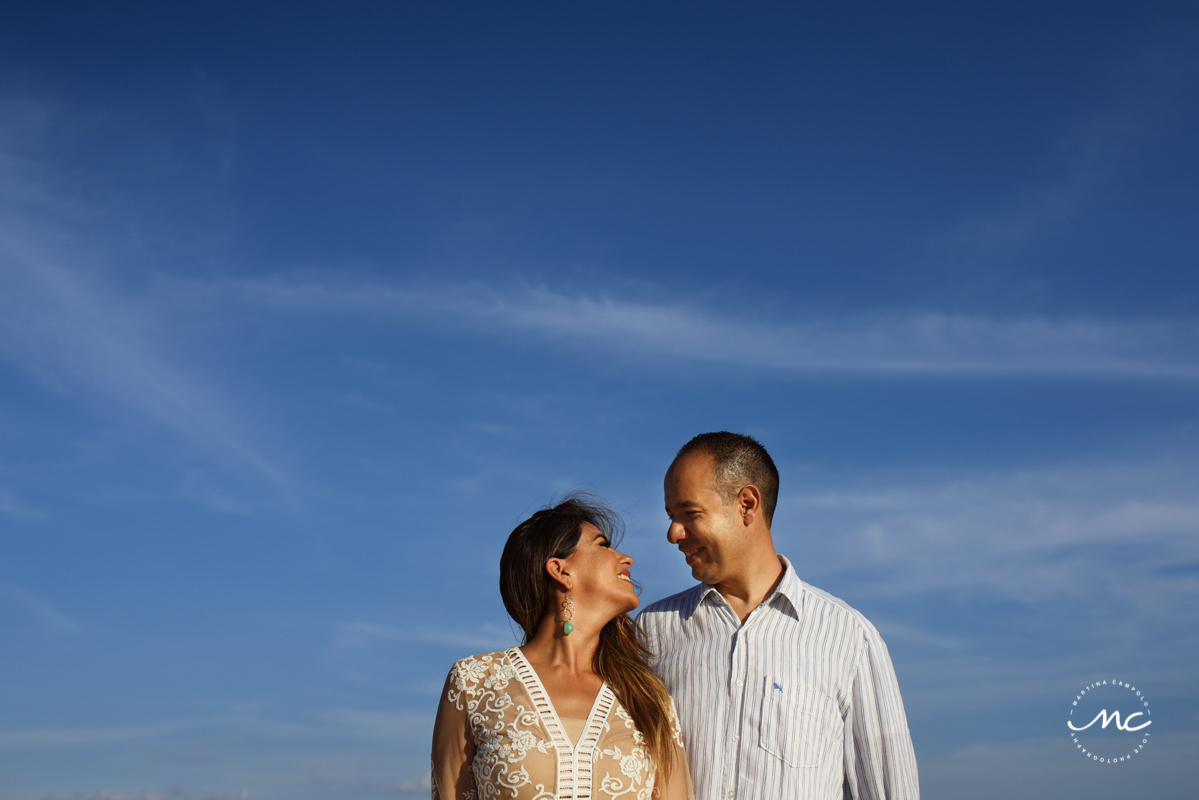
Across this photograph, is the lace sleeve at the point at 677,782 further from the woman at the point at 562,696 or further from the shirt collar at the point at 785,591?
the shirt collar at the point at 785,591

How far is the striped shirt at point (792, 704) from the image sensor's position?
5375 millimetres

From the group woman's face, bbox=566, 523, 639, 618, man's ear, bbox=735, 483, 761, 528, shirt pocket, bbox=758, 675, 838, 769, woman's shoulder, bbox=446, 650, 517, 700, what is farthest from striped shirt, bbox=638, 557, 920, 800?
woman's shoulder, bbox=446, 650, 517, 700

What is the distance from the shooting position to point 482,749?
5.62 meters

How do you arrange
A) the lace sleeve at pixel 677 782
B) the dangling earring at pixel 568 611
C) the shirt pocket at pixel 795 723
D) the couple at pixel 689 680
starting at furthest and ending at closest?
1. the dangling earring at pixel 568 611
2. the lace sleeve at pixel 677 782
3. the couple at pixel 689 680
4. the shirt pocket at pixel 795 723

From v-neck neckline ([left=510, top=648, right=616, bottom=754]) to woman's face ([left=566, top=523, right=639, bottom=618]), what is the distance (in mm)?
461

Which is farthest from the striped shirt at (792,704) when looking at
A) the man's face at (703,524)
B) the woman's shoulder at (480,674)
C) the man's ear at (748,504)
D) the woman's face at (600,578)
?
the woman's shoulder at (480,674)

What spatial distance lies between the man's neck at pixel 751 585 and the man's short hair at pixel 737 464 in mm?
280

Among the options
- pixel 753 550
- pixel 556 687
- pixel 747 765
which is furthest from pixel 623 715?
pixel 753 550

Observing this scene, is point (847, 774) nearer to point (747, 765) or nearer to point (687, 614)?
point (747, 765)

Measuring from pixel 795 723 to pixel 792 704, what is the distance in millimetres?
97

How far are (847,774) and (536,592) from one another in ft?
6.59

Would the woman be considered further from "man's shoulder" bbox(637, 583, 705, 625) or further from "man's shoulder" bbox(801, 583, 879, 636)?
"man's shoulder" bbox(801, 583, 879, 636)

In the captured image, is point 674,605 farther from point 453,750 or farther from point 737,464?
point 453,750

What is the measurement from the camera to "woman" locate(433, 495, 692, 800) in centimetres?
554
